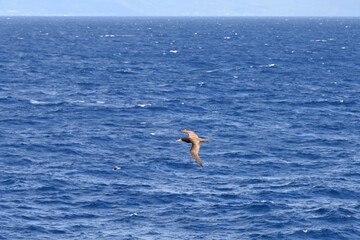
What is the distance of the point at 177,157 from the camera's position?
74.7m

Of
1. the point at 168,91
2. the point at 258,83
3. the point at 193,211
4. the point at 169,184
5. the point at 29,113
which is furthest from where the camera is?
the point at 258,83

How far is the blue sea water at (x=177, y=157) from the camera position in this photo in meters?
56.4

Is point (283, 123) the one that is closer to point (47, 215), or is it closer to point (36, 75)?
point (47, 215)

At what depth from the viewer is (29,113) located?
95.9 metres

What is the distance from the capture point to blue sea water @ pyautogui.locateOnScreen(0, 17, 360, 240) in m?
56.4

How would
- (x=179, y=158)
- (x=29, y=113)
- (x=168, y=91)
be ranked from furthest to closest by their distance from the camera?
(x=168, y=91) → (x=29, y=113) → (x=179, y=158)

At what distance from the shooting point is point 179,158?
74.4 m

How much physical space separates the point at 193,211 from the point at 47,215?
13.6 metres

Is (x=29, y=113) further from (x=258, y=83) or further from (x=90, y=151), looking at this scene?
(x=258, y=83)

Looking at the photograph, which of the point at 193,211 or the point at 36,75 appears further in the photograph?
the point at 36,75

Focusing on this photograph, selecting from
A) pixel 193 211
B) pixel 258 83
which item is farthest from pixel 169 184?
pixel 258 83

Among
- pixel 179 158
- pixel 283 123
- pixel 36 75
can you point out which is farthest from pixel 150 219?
pixel 36 75

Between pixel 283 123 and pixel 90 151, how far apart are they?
30.1 meters

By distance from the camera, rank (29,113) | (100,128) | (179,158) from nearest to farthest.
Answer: (179,158) < (100,128) < (29,113)
